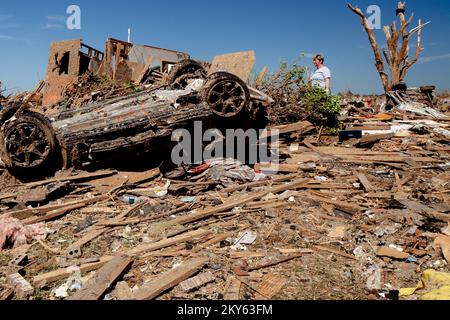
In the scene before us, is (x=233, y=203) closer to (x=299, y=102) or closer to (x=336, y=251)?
(x=336, y=251)

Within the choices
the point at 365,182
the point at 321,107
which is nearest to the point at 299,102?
the point at 321,107

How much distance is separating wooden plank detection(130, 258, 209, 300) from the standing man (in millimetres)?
8264

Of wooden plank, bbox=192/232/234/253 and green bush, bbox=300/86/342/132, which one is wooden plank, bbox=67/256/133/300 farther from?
green bush, bbox=300/86/342/132

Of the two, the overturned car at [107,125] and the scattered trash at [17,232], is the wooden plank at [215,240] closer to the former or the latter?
the scattered trash at [17,232]

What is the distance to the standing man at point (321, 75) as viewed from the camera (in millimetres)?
10562

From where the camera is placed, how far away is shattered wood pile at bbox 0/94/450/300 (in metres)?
3.70

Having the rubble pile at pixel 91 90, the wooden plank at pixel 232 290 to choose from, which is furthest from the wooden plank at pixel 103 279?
the rubble pile at pixel 91 90

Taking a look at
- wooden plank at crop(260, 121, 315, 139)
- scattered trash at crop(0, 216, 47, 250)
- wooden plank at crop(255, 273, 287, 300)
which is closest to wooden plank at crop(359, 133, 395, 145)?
wooden plank at crop(260, 121, 315, 139)

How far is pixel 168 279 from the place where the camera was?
12.0 feet

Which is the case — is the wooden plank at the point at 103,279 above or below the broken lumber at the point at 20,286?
above

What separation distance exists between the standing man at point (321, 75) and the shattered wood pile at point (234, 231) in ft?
11.0

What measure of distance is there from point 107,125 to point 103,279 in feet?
12.4
